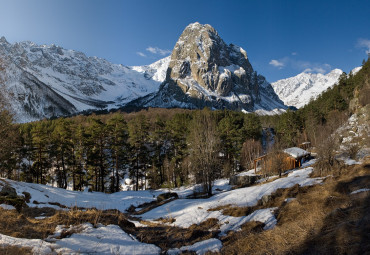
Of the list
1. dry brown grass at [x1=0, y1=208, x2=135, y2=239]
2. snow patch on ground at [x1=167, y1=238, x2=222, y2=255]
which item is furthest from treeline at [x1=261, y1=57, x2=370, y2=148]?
dry brown grass at [x1=0, y1=208, x2=135, y2=239]

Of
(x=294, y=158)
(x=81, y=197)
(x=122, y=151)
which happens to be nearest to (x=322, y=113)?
(x=294, y=158)

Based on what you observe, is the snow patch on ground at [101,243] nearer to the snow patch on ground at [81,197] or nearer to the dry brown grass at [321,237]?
A: the dry brown grass at [321,237]

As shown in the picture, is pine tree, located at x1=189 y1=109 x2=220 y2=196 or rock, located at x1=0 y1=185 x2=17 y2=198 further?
pine tree, located at x1=189 y1=109 x2=220 y2=196

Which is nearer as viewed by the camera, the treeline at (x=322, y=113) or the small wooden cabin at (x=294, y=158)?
the small wooden cabin at (x=294, y=158)

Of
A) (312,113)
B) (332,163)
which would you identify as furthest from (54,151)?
(312,113)

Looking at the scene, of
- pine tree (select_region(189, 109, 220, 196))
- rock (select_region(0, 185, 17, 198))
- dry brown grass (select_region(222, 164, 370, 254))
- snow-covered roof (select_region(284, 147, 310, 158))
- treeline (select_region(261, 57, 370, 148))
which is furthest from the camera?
treeline (select_region(261, 57, 370, 148))

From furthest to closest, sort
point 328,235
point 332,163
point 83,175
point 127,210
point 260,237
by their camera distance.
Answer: point 83,175 < point 127,210 < point 332,163 < point 260,237 < point 328,235

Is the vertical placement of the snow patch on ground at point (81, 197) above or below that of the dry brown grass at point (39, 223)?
below

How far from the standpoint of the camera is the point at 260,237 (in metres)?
5.68

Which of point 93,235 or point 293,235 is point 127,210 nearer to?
point 93,235

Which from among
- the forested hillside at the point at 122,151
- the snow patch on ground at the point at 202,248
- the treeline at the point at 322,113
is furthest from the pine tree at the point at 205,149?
the treeline at the point at 322,113

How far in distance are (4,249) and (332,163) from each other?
→ 21.9 m

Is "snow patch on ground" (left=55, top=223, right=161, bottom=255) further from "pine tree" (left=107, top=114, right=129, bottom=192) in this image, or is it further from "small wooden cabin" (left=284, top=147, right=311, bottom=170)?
"small wooden cabin" (left=284, top=147, right=311, bottom=170)

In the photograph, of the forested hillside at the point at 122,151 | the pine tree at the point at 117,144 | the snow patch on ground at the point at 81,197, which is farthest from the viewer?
the pine tree at the point at 117,144
